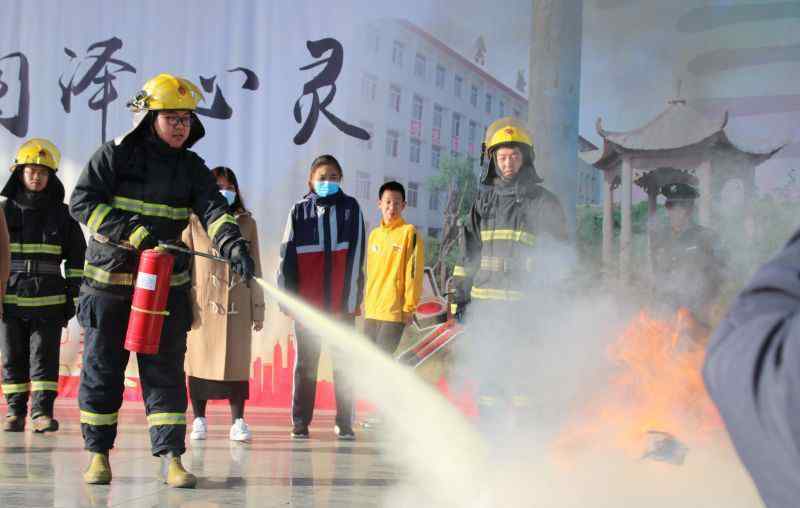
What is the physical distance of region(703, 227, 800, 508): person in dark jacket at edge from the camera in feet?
2.97

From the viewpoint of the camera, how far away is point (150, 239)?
15.3 ft

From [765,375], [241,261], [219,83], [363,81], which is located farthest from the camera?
[219,83]

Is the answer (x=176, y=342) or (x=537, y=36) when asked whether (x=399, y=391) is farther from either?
(x=537, y=36)

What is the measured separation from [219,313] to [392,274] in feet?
4.20

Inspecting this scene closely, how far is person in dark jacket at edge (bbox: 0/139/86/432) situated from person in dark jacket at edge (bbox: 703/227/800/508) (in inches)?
267

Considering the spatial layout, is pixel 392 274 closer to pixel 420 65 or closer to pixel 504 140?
pixel 504 140

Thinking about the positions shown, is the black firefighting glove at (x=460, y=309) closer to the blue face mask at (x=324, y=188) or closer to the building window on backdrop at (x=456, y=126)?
the blue face mask at (x=324, y=188)

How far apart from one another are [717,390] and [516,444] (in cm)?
469

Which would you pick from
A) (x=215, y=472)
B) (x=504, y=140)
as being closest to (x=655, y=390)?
(x=504, y=140)

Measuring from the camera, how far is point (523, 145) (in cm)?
587

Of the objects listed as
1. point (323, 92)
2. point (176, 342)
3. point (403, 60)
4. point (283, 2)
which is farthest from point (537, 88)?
point (176, 342)

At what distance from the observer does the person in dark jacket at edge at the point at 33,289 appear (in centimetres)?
712

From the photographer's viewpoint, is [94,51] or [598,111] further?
[94,51]

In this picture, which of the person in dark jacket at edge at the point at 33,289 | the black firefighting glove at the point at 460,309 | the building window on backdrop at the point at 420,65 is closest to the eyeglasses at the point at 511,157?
the black firefighting glove at the point at 460,309
